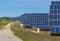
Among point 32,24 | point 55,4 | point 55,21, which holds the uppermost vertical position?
point 55,4

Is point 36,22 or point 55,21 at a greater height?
point 55,21

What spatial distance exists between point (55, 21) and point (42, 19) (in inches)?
1259

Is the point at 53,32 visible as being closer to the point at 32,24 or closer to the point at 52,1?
the point at 52,1

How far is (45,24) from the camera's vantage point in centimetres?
6078

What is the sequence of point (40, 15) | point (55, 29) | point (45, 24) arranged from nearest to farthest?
point (55, 29)
point (45, 24)
point (40, 15)

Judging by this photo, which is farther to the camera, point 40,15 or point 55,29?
point 40,15

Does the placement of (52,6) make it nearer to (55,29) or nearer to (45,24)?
(55,29)

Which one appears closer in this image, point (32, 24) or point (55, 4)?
point (55, 4)

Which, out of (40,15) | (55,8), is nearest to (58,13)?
(55,8)

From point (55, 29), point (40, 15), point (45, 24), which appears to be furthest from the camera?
point (40, 15)

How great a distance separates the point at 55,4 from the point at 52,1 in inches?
28.6

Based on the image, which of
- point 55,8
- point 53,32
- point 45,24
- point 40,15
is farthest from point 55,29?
point 40,15

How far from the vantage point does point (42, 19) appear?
62.8m

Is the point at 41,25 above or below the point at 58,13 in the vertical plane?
below
